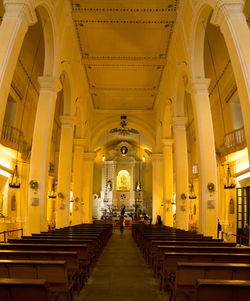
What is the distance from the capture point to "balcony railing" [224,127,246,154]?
1142 cm

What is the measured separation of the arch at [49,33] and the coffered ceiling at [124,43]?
105 inches

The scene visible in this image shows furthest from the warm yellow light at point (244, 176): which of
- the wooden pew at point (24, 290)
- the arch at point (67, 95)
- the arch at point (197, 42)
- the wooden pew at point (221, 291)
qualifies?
the wooden pew at point (24, 290)

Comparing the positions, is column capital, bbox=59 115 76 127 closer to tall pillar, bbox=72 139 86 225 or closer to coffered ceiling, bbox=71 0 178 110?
coffered ceiling, bbox=71 0 178 110

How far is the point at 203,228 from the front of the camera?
804 cm

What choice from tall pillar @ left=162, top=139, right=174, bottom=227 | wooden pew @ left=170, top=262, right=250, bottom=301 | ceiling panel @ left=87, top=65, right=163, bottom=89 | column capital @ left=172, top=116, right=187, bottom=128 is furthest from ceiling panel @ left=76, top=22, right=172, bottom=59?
wooden pew @ left=170, top=262, right=250, bottom=301

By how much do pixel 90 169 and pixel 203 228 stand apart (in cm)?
1290

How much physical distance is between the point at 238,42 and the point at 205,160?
364 cm

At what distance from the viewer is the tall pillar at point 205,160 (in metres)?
8.02

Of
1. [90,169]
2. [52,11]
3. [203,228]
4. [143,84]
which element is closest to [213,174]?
[203,228]

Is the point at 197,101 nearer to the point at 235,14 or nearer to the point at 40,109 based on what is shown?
the point at 235,14

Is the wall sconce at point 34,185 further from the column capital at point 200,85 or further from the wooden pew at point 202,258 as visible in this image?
the column capital at point 200,85

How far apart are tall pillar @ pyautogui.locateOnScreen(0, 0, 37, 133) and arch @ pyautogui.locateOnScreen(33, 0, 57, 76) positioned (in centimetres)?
217

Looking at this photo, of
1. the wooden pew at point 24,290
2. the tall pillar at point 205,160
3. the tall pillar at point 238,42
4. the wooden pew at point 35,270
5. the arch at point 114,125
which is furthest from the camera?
the arch at point 114,125

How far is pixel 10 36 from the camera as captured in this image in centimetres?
566
